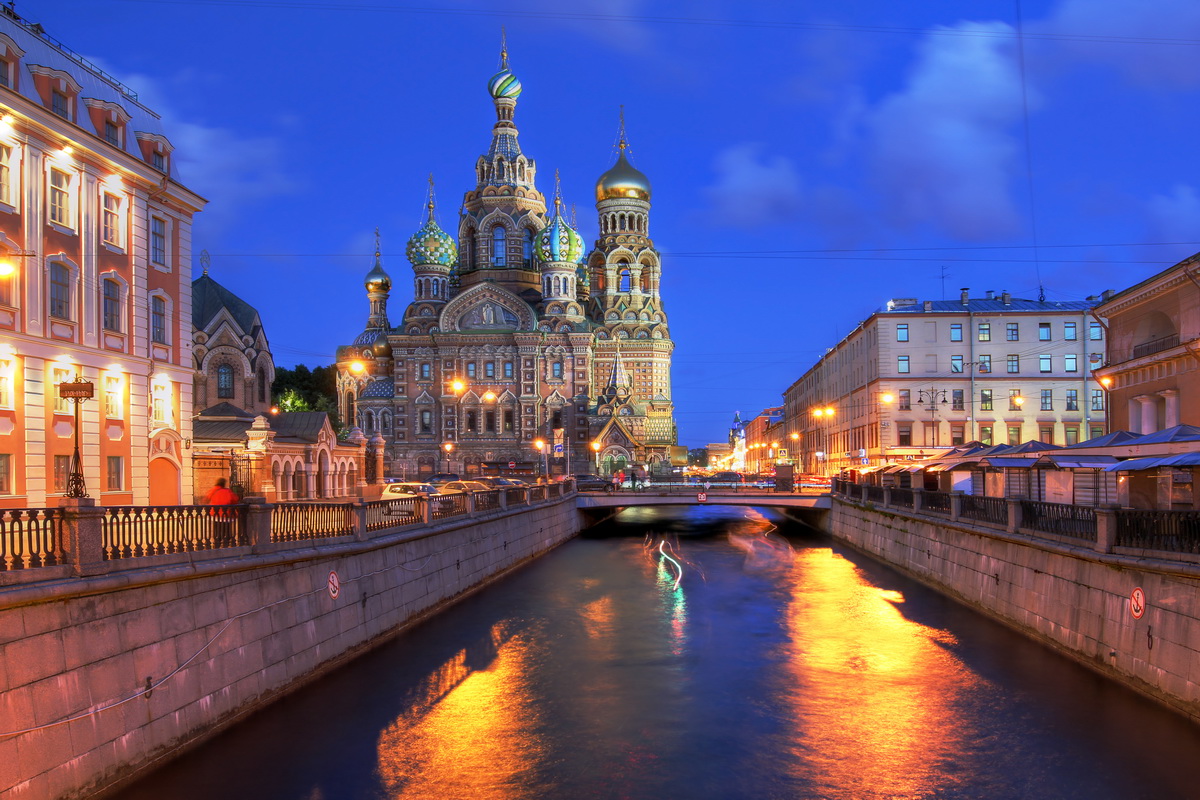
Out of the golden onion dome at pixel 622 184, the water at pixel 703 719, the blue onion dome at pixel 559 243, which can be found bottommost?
the water at pixel 703 719

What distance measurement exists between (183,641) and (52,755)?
307cm

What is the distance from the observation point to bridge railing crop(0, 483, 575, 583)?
1277 centimetres

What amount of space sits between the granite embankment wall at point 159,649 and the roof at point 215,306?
5199 centimetres

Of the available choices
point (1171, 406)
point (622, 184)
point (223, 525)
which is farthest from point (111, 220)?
point (622, 184)

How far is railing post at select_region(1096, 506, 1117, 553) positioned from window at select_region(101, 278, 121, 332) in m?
25.0

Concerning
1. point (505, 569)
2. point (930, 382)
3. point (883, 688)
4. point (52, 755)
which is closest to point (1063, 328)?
point (930, 382)

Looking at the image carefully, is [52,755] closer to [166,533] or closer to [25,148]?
[166,533]

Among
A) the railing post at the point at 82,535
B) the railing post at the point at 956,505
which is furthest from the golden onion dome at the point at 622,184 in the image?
the railing post at the point at 82,535

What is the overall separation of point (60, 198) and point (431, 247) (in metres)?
78.9

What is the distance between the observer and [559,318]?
A: 97.3 meters

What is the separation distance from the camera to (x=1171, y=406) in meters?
34.0

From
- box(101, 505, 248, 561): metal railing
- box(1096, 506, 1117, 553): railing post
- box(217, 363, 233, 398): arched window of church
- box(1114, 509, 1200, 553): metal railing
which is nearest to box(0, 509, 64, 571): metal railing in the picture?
box(101, 505, 248, 561): metal railing

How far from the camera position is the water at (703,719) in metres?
15.3

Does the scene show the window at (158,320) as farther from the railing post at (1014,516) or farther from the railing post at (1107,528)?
the railing post at (1107,528)
